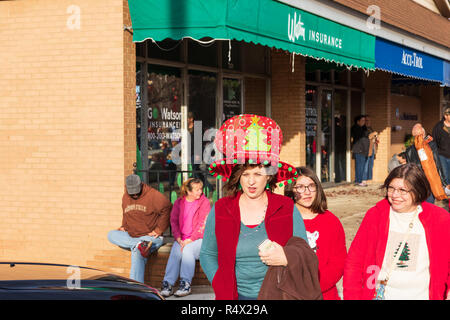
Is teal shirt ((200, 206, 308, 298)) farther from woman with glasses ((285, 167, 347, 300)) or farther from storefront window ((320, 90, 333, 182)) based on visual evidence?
storefront window ((320, 90, 333, 182))

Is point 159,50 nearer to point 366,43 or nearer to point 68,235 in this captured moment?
point 68,235

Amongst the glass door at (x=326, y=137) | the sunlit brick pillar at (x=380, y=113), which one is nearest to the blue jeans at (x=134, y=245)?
the glass door at (x=326, y=137)

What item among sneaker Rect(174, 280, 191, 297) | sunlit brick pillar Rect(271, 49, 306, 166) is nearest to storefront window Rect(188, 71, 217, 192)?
sunlit brick pillar Rect(271, 49, 306, 166)

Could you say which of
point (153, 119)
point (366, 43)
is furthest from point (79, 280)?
point (366, 43)

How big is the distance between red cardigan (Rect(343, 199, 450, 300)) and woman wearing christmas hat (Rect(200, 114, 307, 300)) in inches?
28.9

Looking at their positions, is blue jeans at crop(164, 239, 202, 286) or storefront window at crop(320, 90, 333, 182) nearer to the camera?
blue jeans at crop(164, 239, 202, 286)

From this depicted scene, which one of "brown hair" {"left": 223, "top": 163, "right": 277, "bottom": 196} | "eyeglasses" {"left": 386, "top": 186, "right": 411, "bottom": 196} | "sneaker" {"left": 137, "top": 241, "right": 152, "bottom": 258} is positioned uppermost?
"brown hair" {"left": 223, "top": 163, "right": 277, "bottom": 196}

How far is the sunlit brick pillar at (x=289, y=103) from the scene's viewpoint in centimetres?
1355

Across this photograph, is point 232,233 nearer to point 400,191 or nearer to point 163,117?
point 400,191

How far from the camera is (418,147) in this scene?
10734 mm

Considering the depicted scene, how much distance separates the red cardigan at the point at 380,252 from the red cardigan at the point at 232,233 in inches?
31.1

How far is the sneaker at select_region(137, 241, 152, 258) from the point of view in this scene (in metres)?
7.89

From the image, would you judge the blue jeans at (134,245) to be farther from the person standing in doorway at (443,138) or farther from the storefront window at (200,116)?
the person standing in doorway at (443,138)

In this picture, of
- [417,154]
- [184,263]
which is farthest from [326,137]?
[184,263]
